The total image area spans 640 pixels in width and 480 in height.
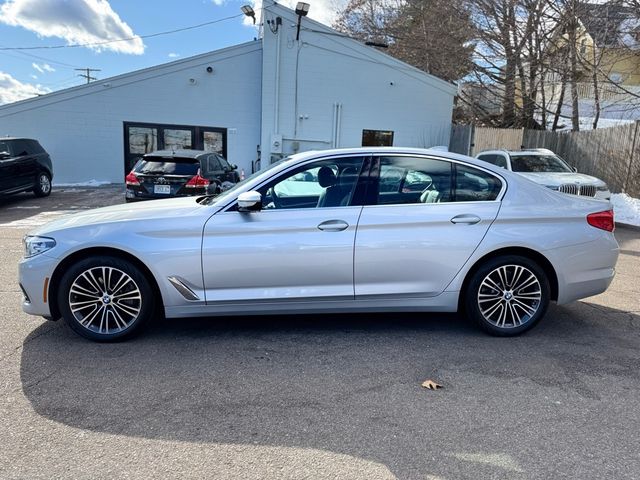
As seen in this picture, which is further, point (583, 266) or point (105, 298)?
point (583, 266)

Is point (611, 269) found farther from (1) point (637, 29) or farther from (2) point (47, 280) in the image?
(1) point (637, 29)

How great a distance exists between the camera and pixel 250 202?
3.83m

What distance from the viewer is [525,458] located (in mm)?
2602

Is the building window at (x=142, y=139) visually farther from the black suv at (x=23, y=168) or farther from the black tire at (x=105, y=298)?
the black tire at (x=105, y=298)

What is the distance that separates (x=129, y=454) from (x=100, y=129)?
16.6m

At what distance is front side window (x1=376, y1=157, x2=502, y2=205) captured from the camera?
413 cm

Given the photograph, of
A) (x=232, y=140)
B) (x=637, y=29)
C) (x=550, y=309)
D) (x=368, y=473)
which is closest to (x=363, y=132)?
(x=232, y=140)

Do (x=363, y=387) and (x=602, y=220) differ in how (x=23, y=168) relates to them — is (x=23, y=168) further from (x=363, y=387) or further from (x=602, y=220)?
(x=602, y=220)

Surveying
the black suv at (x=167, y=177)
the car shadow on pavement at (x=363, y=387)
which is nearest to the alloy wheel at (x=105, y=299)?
the car shadow on pavement at (x=363, y=387)

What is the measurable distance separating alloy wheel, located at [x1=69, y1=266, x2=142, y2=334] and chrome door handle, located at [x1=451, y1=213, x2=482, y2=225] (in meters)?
2.72

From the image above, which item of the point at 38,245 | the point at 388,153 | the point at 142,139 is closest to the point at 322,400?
the point at 388,153

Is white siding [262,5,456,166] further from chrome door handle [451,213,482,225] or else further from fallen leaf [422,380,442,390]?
fallen leaf [422,380,442,390]

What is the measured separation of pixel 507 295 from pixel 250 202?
2382 mm

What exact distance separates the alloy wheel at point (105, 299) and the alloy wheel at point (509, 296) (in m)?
2.97
